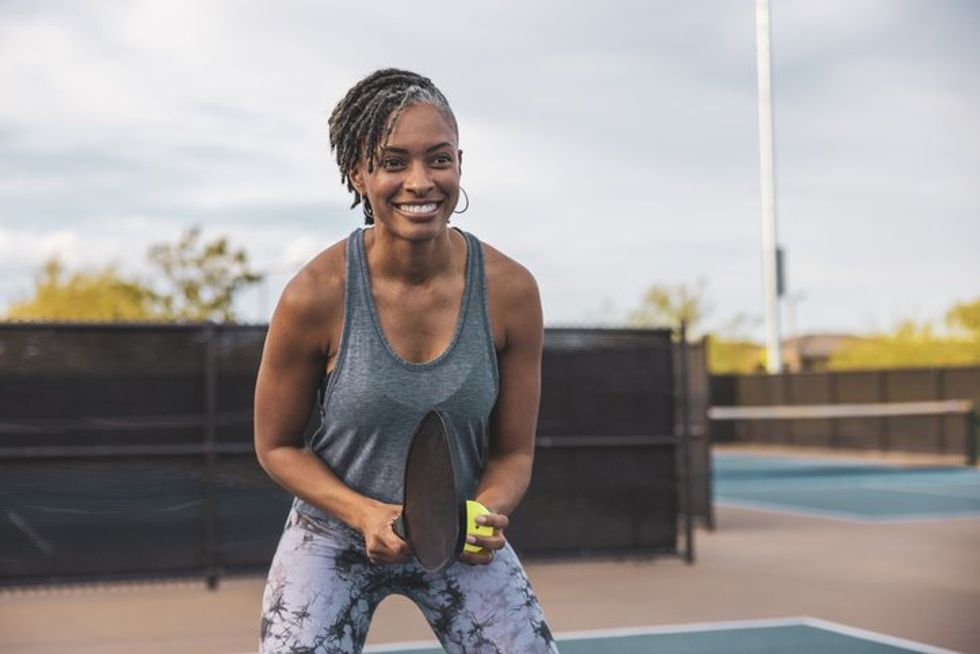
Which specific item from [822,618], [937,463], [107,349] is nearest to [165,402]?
[107,349]

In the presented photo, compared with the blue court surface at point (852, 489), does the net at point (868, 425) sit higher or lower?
higher

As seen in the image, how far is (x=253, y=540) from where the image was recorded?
976 cm

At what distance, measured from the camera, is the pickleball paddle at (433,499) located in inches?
98.5

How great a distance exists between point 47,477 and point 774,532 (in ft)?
24.0

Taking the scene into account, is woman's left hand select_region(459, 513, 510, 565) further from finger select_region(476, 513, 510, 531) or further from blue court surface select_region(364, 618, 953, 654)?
blue court surface select_region(364, 618, 953, 654)

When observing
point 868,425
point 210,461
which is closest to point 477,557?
point 210,461

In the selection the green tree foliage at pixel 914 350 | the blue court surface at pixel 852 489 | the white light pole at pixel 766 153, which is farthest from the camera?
the green tree foliage at pixel 914 350

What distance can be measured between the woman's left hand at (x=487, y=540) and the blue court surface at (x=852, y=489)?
12533mm

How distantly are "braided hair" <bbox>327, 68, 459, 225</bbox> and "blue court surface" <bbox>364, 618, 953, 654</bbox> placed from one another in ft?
15.4

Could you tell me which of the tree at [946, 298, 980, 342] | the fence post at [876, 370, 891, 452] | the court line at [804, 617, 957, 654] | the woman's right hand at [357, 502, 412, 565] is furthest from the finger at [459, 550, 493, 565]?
the tree at [946, 298, 980, 342]

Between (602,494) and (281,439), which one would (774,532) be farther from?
(281,439)

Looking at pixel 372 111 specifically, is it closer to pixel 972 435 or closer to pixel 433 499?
pixel 433 499

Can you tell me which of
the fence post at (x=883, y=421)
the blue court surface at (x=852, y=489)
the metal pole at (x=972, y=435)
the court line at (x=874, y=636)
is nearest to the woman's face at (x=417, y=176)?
the court line at (x=874, y=636)

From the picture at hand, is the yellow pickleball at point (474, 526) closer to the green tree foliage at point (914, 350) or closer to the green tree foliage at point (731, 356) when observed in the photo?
the green tree foliage at point (914, 350)
